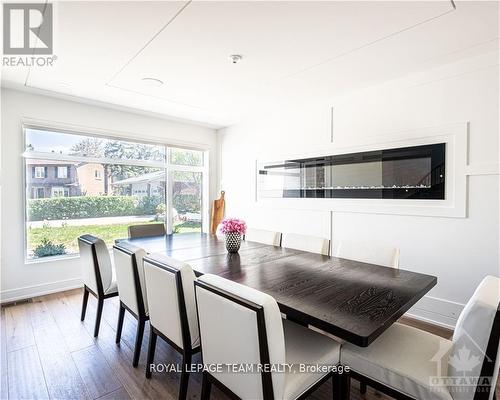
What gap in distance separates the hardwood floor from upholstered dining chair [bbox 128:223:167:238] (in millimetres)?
912

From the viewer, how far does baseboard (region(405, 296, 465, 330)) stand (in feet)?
8.54

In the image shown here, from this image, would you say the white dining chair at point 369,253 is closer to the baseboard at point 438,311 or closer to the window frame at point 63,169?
the baseboard at point 438,311

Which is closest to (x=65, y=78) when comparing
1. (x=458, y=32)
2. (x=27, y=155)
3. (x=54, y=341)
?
(x=27, y=155)

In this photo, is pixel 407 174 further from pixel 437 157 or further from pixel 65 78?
pixel 65 78

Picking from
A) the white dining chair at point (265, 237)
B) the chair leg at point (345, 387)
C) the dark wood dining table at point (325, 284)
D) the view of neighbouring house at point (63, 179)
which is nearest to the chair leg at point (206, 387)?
the dark wood dining table at point (325, 284)

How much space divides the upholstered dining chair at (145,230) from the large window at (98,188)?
33.4 inches

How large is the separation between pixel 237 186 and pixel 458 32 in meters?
3.47

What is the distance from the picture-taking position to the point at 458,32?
6.79 ft

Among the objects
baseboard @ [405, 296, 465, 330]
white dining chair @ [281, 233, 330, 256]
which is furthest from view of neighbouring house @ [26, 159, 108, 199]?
baseboard @ [405, 296, 465, 330]

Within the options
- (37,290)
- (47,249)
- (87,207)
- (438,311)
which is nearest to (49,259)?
(47,249)

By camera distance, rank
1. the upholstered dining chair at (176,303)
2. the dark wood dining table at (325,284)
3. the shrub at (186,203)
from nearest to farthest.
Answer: the dark wood dining table at (325,284)
the upholstered dining chair at (176,303)
the shrub at (186,203)

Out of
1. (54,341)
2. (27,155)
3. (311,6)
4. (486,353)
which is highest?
(311,6)

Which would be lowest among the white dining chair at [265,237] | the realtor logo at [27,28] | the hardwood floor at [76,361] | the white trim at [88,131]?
the hardwood floor at [76,361]

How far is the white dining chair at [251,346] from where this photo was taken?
1.10 m
